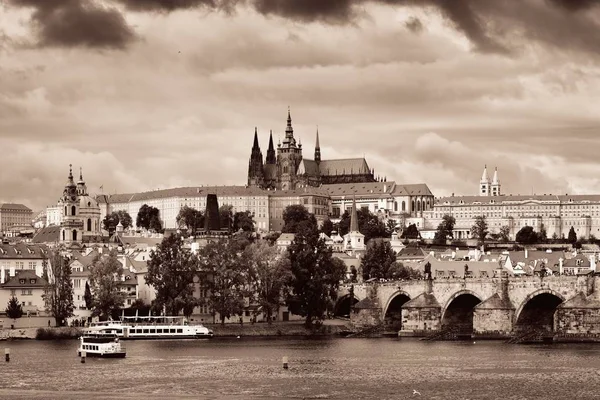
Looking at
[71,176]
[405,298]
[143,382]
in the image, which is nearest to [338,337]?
[405,298]

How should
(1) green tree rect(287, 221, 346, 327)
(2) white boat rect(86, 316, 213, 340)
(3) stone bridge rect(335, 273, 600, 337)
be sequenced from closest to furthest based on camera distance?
(3) stone bridge rect(335, 273, 600, 337) < (2) white boat rect(86, 316, 213, 340) < (1) green tree rect(287, 221, 346, 327)

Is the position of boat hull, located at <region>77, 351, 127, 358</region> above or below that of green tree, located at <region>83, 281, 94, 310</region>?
below

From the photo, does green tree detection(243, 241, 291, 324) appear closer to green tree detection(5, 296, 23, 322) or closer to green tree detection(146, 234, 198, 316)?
green tree detection(146, 234, 198, 316)

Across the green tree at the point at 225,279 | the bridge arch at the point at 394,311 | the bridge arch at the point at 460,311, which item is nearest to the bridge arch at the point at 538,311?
the bridge arch at the point at 460,311

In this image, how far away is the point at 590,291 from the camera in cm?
8731

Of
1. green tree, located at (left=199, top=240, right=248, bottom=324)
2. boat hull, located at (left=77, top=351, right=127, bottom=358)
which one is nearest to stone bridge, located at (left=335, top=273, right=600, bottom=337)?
green tree, located at (left=199, top=240, right=248, bottom=324)

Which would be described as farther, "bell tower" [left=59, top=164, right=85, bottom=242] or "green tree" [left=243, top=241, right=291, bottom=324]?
"bell tower" [left=59, top=164, right=85, bottom=242]

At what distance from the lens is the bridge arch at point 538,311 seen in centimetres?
9194

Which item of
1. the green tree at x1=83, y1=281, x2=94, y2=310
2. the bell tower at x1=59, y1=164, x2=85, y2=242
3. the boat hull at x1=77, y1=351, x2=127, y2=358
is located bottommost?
the boat hull at x1=77, y1=351, x2=127, y2=358

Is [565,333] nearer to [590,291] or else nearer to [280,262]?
[590,291]

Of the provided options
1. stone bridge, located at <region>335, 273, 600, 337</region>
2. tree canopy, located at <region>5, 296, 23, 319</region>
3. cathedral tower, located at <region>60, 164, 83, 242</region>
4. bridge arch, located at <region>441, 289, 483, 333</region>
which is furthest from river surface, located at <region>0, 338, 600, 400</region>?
cathedral tower, located at <region>60, 164, 83, 242</region>

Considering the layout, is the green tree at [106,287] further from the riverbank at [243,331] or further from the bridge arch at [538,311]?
the bridge arch at [538,311]

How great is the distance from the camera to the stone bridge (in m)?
86.9

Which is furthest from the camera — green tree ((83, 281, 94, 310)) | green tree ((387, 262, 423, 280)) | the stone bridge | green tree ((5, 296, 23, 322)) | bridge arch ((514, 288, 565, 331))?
green tree ((387, 262, 423, 280))
